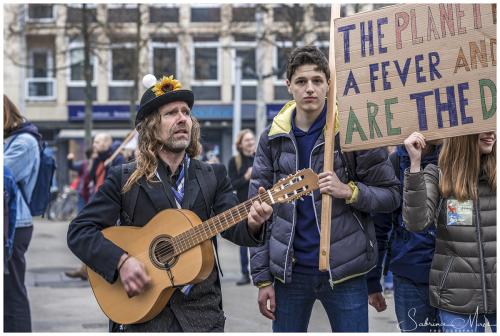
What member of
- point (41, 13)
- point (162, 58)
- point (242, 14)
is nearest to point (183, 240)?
point (242, 14)

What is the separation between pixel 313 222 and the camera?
4344mm

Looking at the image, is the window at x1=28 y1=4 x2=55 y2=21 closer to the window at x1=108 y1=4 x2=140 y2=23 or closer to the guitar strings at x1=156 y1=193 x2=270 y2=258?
the window at x1=108 y1=4 x2=140 y2=23

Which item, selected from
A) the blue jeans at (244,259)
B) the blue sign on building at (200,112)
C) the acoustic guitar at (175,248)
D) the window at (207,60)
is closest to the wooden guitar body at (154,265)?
the acoustic guitar at (175,248)

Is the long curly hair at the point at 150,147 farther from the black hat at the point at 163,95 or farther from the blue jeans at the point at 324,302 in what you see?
the blue jeans at the point at 324,302

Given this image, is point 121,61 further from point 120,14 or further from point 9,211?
point 9,211

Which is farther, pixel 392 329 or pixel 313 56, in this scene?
pixel 392 329

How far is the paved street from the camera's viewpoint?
798 centimetres

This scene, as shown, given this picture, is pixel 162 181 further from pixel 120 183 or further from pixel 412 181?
pixel 412 181

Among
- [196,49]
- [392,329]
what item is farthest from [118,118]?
[392,329]

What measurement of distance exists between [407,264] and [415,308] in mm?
227

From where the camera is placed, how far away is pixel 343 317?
14.2 ft

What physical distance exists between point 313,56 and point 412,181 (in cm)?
80

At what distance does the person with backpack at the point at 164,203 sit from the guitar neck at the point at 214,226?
0.18ft

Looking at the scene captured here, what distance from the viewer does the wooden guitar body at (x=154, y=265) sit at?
12.8ft
